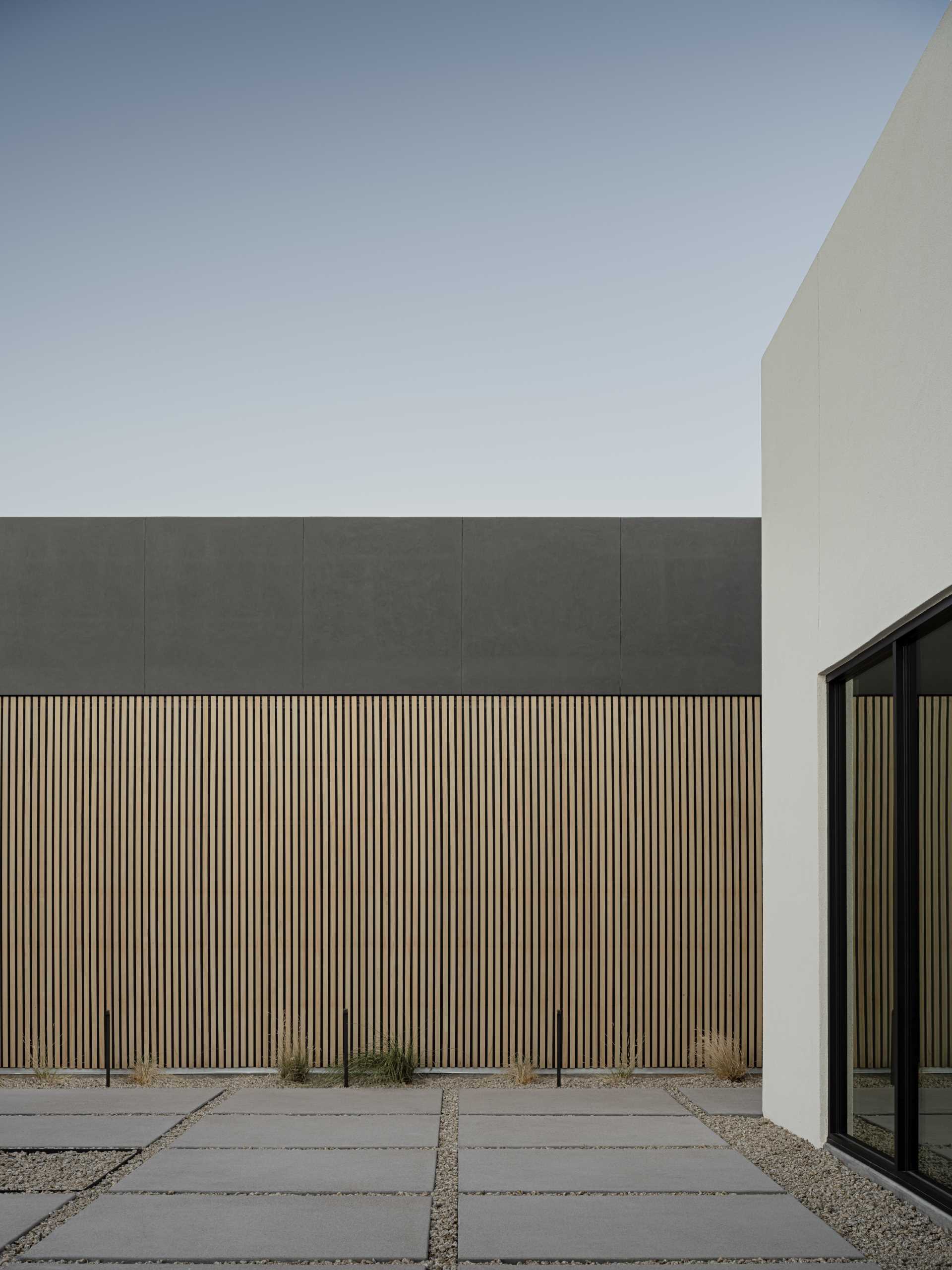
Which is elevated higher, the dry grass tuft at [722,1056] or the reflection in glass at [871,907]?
the reflection in glass at [871,907]

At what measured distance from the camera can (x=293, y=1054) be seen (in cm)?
862

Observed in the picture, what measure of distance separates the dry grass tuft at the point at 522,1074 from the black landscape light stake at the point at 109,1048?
2.91 metres

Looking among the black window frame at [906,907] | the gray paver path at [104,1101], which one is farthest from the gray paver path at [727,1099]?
the gray paver path at [104,1101]

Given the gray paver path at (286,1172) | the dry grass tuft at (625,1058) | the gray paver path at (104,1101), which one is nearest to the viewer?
the gray paver path at (286,1172)

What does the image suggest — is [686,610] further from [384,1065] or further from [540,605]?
[384,1065]

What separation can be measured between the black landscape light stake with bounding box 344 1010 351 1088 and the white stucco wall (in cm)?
296

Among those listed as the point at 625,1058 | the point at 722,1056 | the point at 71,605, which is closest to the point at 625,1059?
the point at 625,1058

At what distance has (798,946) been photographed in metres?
6.56

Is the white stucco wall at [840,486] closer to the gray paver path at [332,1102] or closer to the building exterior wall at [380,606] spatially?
the building exterior wall at [380,606]

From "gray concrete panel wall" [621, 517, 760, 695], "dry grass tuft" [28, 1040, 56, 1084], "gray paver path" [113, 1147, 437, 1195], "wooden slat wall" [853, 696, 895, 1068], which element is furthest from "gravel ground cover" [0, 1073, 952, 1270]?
"gray concrete panel wall" [621, 517, 760, 695]

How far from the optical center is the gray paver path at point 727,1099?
291 inches

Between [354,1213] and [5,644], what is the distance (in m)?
5.86

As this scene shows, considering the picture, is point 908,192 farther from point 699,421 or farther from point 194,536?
point 699,421

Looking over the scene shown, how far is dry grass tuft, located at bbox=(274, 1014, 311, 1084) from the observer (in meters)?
8.52
